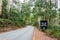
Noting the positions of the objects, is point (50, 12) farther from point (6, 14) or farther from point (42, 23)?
point (42, 23)

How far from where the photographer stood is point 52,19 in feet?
120

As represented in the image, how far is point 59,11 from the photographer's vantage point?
124 ft

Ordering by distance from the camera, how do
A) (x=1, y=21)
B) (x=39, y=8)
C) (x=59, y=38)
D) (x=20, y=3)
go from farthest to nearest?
(x=20, y=3) → (x=39, y=8) → (x=1, y=21) → (x=59, y=38)

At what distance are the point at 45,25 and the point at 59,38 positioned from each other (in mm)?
6832

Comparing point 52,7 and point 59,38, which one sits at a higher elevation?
point 52,7

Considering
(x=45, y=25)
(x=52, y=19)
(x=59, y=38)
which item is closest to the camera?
(x=45, y=25)

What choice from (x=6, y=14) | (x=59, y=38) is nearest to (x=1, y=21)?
(x=6, y=14)

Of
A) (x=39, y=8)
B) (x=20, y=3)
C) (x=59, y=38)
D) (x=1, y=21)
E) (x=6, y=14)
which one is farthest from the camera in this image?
(x=20, y=3)

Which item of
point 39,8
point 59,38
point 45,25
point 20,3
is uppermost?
point 20,3

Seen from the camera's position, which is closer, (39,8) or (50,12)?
(50,12)

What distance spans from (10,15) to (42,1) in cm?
1112

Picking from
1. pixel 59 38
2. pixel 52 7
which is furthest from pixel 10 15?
pixel 59 38

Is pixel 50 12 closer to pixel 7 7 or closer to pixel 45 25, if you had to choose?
pixel 7 7

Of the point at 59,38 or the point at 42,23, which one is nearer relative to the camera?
the point at 42,23
